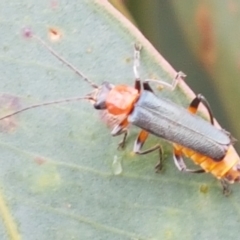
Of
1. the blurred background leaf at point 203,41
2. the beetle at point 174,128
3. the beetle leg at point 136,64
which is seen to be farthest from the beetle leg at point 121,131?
the blurred background leaf at point 203,41

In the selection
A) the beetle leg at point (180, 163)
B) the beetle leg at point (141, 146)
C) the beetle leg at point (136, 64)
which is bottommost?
the beetle leg at point (141, 146)

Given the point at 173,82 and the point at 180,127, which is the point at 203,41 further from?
the point at 173,82

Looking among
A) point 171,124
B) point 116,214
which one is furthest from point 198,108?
point 116,214

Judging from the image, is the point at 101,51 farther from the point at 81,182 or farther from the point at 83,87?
the point at 81,182

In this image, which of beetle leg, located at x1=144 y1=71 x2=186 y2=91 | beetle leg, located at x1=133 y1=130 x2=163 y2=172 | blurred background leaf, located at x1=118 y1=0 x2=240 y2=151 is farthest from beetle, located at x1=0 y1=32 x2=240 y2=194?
blurred background leaf, located at x1=118 y1=0 x2=240 y2=151

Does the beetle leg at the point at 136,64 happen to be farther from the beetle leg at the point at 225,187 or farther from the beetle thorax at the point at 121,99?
the beetle leg at the point at 225,187

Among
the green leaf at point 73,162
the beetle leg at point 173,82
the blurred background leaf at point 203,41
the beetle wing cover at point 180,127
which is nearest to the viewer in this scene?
the beetle leg at point 173,82
